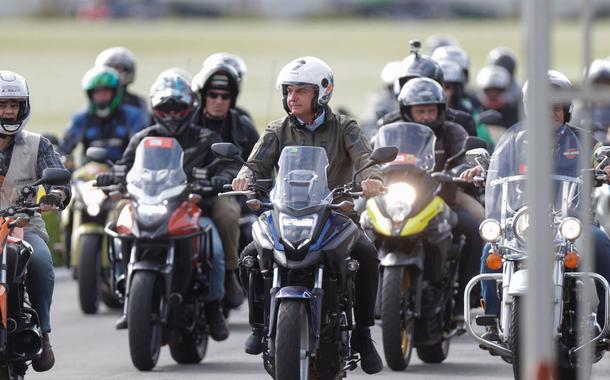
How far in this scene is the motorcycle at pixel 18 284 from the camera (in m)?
10.9

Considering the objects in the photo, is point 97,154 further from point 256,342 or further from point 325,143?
point 256,342

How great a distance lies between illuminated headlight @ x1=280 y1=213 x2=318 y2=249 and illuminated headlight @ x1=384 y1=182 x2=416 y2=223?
2632 mm

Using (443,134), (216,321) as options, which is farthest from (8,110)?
(443,134)

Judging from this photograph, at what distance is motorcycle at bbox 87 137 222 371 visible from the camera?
13102mm

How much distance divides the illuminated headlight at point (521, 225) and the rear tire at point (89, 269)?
23.2ft

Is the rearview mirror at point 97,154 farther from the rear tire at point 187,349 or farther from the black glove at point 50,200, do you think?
the black glove at point 50,200

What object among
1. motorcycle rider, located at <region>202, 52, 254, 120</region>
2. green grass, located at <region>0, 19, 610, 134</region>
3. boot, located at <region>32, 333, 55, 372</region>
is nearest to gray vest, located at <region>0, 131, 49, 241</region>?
boot, located at <region>32, 333, 55, 372</region>

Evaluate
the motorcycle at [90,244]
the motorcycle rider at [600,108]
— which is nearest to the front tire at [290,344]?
the motorcycle at [90,244]

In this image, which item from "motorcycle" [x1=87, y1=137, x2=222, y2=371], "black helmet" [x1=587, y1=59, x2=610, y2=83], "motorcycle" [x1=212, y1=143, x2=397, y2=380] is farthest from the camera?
"black helmet" [x1=587, y1=59, x2=610, y2=83]

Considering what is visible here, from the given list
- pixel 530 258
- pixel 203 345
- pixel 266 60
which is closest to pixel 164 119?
pixel 203 345

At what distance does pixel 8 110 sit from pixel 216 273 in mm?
2959

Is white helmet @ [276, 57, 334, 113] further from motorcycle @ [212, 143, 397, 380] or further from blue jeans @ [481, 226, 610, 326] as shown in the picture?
blue jeans @ [481, 226, 610, 326]

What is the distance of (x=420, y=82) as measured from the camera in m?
14.6

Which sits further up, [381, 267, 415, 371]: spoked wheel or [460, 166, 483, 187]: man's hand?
[460, 166, 483, 187]: man's hand
